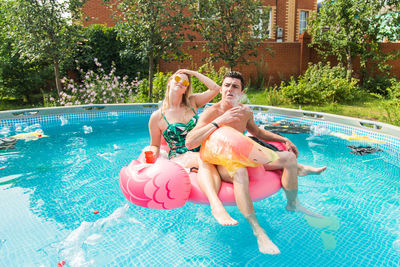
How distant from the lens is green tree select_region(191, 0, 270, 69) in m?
9.68

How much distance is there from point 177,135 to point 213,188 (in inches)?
38.8

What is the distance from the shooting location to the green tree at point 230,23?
9675 mm

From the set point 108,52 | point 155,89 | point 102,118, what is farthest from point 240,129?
point 108,52

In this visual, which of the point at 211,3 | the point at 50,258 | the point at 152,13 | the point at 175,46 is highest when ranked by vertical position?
the point at 211,3

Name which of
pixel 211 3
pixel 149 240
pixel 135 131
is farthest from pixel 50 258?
pixel 211 3

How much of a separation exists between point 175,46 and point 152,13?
3.85ft

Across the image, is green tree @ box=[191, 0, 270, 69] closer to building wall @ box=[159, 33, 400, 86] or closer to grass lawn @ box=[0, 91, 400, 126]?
grass lawn @ box=[0, 91, 400, 126]

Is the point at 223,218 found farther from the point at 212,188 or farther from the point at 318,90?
the point at 318,90

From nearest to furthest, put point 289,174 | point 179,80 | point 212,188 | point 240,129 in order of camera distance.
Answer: point 212,188 < point 289,174 < point 240,129 < point 179,80

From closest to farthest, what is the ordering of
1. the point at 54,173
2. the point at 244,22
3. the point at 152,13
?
the point at 54,173 → the point at 152,13 → the point at 244,22

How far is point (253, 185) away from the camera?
2637mm

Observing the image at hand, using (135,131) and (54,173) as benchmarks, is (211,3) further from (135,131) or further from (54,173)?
(54,173)

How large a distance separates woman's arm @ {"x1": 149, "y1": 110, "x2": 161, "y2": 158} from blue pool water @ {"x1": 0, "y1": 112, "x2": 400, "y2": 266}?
2.47ft

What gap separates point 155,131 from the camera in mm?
3328
